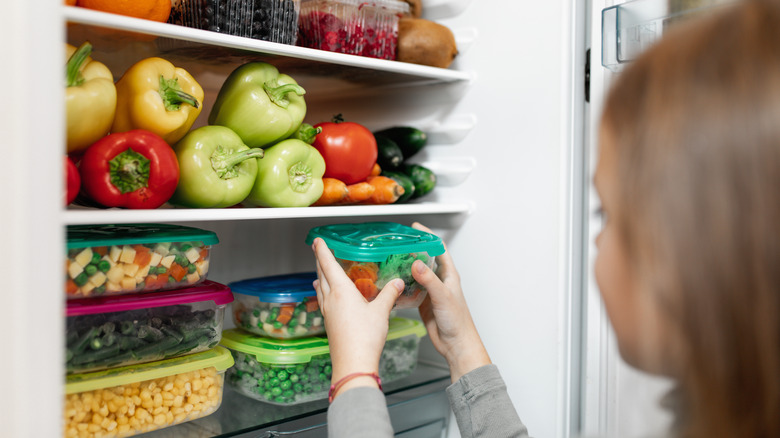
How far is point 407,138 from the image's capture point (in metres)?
1.32

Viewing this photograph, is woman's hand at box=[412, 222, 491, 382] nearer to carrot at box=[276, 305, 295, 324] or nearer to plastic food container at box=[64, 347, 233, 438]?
carrot at box=[276, 305, 295, 324]

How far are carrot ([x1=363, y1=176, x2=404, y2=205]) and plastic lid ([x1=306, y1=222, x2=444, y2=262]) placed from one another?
0.19 feet

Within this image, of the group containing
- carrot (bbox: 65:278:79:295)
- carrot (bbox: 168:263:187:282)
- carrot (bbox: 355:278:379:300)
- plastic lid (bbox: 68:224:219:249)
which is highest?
plastic lid (bbox: 68:224:219:249)

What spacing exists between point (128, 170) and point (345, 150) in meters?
0.41

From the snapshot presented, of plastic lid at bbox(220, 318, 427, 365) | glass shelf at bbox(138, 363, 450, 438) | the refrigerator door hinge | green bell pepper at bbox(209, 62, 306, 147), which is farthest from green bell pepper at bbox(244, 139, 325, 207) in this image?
the refrigerator door hinge

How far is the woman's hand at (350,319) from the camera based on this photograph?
34.4 inches

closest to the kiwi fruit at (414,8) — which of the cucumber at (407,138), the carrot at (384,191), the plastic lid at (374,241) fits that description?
the cucumber at (407,138)

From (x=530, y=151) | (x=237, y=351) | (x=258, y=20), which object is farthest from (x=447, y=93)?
(x=237, y=351)

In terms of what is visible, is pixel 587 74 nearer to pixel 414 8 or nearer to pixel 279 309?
pixel 414 8

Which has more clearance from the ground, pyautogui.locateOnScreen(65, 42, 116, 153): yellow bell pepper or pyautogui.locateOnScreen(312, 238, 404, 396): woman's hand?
pyautogui.locateOnScreen(65, 42, 116, 153): yellow bell pepper

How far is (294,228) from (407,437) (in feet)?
1.85

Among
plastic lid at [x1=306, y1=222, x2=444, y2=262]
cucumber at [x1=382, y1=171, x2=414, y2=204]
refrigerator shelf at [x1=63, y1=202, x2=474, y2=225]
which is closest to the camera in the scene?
refrigerator shelf at [x1=63, y1=202, x2=474, y2=225]

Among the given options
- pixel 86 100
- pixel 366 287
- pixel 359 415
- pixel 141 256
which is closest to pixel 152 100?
pixel 86 100

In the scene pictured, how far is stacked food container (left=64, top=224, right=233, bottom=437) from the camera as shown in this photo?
838mm
